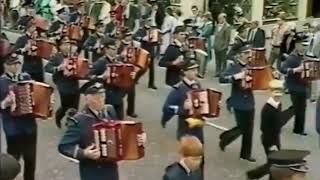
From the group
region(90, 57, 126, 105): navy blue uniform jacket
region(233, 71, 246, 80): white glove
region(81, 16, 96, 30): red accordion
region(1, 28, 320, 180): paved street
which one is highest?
region(81, 16, 96, 30): red accordion

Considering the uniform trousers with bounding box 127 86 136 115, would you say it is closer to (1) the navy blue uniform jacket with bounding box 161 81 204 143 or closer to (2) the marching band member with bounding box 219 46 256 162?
(2) the marching band member with bounding box 219 46 256 162

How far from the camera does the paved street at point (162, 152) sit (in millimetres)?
11102

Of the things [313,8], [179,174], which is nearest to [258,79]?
[179,174]

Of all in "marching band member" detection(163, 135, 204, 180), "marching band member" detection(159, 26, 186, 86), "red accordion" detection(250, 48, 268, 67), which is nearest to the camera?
"marching band member" detection(163, 135, 204, 180)

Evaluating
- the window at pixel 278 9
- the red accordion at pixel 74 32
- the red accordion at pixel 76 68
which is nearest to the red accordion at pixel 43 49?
the red accordion at pixel 76 68

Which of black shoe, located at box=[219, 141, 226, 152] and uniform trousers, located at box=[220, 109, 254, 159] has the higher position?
uniform trousers, located at box=[220, 109, 254, 159]

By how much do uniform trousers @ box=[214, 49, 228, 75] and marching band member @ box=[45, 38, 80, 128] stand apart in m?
6.58

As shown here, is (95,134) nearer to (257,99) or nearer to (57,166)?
(57,166)

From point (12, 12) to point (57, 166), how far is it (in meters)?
14.2

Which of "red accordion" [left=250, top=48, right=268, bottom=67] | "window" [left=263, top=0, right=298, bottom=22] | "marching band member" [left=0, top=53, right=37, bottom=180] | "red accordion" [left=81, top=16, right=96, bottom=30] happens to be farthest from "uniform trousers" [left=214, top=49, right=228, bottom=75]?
"marching band member" [left=0, top=53, right=37, bottom=180]

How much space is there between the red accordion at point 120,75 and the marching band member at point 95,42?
255 centimetres

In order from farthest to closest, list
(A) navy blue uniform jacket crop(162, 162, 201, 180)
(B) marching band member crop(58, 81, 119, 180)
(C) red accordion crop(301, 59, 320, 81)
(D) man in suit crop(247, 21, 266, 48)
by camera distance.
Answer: (D) man in suit crop(247, 21, 266, 48), (C) red accordion crop(301, 59, 320, 81), (B) marching band member crop(58, 81, 119, 180), (A) navy blue uniform jacket crop(162, 162, 201, 180)

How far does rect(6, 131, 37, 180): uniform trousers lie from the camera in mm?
9266

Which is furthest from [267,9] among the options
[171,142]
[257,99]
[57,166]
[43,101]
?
[43,101]
